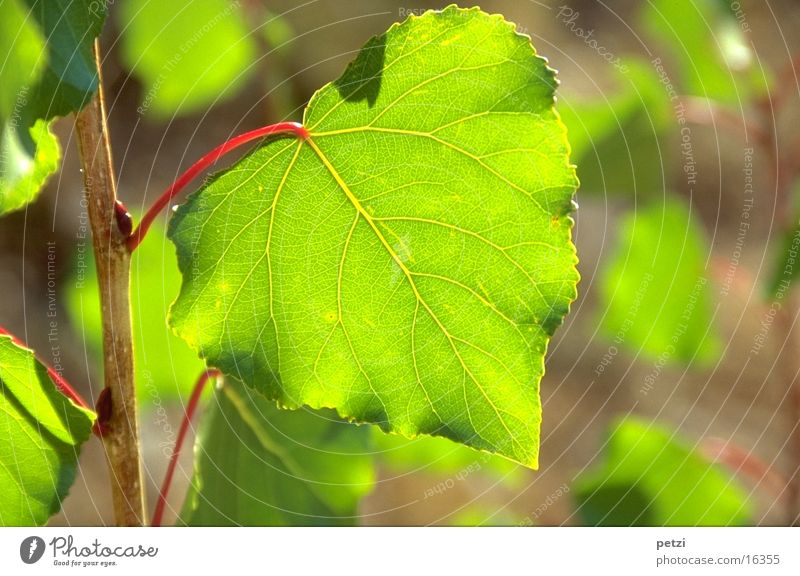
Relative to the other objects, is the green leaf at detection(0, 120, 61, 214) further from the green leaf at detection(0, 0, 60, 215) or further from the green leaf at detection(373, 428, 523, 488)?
the green leaf at detection(373, 428, 523, 488)

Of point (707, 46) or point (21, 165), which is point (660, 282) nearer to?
point (707, 46)

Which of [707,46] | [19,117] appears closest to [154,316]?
[19,117]

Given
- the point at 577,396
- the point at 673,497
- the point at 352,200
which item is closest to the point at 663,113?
the point at 673,497

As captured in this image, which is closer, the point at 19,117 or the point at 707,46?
the point at 19,117

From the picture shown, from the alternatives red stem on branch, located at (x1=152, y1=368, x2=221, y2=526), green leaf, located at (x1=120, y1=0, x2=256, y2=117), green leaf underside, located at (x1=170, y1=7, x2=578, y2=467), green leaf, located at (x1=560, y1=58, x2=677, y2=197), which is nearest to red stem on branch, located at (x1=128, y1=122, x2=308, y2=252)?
green leaf underside, located at (x1=170, y1=7, x2=578, y2=467)
